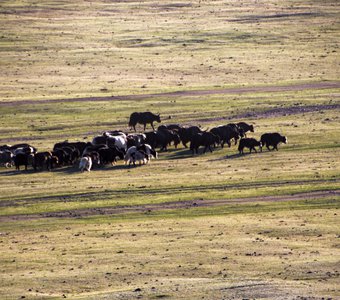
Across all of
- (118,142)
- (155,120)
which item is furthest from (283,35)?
(118,142)

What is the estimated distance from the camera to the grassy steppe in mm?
35094

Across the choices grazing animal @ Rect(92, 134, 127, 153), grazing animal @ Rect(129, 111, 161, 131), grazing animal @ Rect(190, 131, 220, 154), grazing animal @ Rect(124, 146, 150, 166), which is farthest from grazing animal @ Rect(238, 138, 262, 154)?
grazing animal @ Rect(129, 111, 161, 131)

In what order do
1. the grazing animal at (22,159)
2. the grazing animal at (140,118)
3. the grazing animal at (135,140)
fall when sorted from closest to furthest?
1. the grazing animal at (22,159)
2. the grazing animal at (135,140)
3. the grazing animal at (140,118)

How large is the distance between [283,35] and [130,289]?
78246mm

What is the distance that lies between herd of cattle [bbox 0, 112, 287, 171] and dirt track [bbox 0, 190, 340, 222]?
28.0 feet

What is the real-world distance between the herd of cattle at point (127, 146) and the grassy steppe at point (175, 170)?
71cm

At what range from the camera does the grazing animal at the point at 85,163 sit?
54031mm

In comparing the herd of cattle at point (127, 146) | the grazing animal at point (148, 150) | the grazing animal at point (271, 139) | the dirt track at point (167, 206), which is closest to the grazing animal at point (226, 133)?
the herd of cattle at point (127, 146)

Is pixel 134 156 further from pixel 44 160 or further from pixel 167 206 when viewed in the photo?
pixel 167 206

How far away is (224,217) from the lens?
1718 inches

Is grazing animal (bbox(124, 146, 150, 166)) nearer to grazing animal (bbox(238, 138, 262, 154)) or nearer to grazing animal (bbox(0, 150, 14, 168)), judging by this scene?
grazing animal (bbox(238, 138, 262, 154))

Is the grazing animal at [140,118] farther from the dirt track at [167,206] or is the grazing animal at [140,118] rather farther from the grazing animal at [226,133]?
the dirt track at [167,206]

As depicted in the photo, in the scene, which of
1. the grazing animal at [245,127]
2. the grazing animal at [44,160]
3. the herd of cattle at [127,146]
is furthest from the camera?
the grazing animal at [245,127]

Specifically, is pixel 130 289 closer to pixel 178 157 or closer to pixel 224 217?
pixel 224 217
